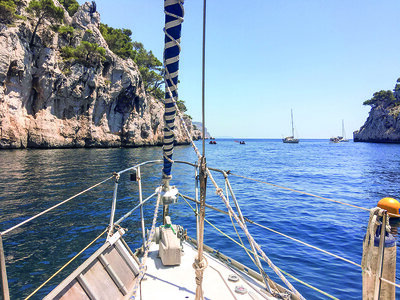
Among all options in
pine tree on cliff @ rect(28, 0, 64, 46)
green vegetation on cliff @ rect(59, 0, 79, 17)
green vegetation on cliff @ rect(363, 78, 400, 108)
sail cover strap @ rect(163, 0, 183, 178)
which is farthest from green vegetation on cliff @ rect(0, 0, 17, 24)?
green vegetation on cliff @ rect(363, 78, 400, 108)

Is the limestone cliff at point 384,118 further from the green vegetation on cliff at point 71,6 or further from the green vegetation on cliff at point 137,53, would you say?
the green vegetation on cliff at point 71,6

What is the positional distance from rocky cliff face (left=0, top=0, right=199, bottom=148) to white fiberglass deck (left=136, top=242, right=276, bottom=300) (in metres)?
37.3

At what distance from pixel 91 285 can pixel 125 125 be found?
5085 cm

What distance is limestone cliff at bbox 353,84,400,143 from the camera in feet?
274

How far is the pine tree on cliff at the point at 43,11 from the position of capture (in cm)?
3646

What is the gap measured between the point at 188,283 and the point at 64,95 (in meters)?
44.2

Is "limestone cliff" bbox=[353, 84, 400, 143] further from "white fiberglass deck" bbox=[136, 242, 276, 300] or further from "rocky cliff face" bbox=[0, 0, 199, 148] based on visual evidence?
"white fiberglass deck" bbox=[136, 242, 276, 300]

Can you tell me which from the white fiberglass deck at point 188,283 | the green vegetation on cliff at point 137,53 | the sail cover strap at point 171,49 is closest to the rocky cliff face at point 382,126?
the green vegetation on cliff at point 137,53

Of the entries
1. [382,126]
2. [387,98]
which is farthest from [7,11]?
[387,98]

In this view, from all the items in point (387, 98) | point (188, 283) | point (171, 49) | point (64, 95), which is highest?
point (387, 98)

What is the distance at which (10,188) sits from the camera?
1463cm

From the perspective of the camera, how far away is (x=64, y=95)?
40250 mm

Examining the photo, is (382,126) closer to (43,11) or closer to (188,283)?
(43,11)

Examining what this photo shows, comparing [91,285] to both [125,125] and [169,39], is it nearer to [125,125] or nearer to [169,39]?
[169,39]
